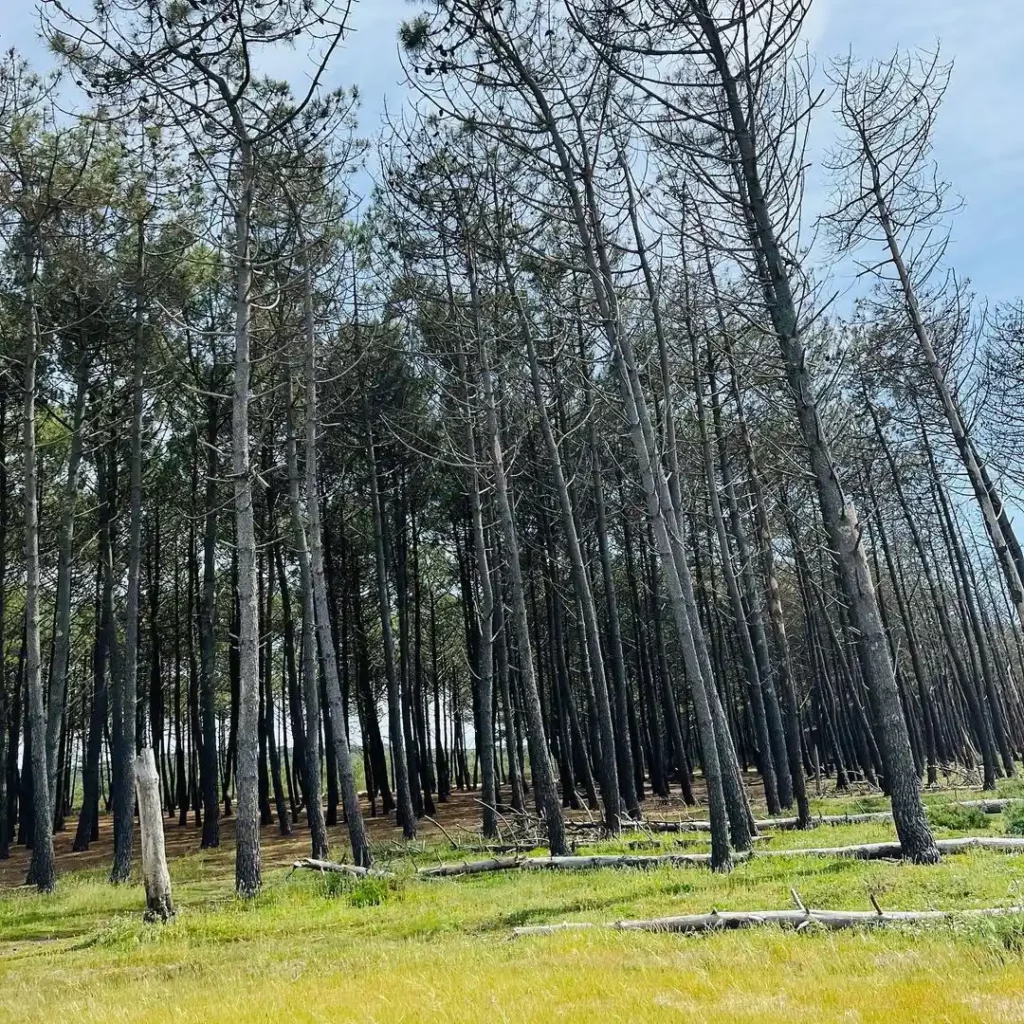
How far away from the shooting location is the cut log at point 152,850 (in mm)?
9430

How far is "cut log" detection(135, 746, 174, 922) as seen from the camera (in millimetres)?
9430

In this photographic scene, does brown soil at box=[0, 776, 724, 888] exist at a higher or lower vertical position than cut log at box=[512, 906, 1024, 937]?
higher

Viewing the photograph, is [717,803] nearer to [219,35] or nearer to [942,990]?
[942,990]

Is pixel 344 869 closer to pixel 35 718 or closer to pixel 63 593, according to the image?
pixel 35 718

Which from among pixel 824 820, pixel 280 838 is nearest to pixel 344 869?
pixel 824 820

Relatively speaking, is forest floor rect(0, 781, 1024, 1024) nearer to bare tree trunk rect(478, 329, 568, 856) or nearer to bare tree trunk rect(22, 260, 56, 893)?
bare tree trunk rect(478, 329, 568, 856)

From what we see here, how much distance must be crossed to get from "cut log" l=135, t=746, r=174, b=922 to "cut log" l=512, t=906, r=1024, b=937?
4683 millimetres

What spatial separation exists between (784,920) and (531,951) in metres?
1.93

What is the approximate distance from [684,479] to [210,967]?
46.8 feet

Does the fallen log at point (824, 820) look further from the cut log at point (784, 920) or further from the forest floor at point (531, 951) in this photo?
the cut log at point (784, 920)

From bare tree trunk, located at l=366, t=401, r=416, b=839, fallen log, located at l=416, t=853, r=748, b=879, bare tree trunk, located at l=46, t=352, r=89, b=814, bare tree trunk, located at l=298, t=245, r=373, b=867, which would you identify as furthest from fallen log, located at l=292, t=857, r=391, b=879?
bare tree trunk, located at l=46, t=352, r=89, b=814

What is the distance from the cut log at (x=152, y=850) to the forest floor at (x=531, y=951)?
1.16ft

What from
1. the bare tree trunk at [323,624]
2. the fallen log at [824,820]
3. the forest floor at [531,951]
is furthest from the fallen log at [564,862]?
the fallen log at [824,820]

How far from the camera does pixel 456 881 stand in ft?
36.4
